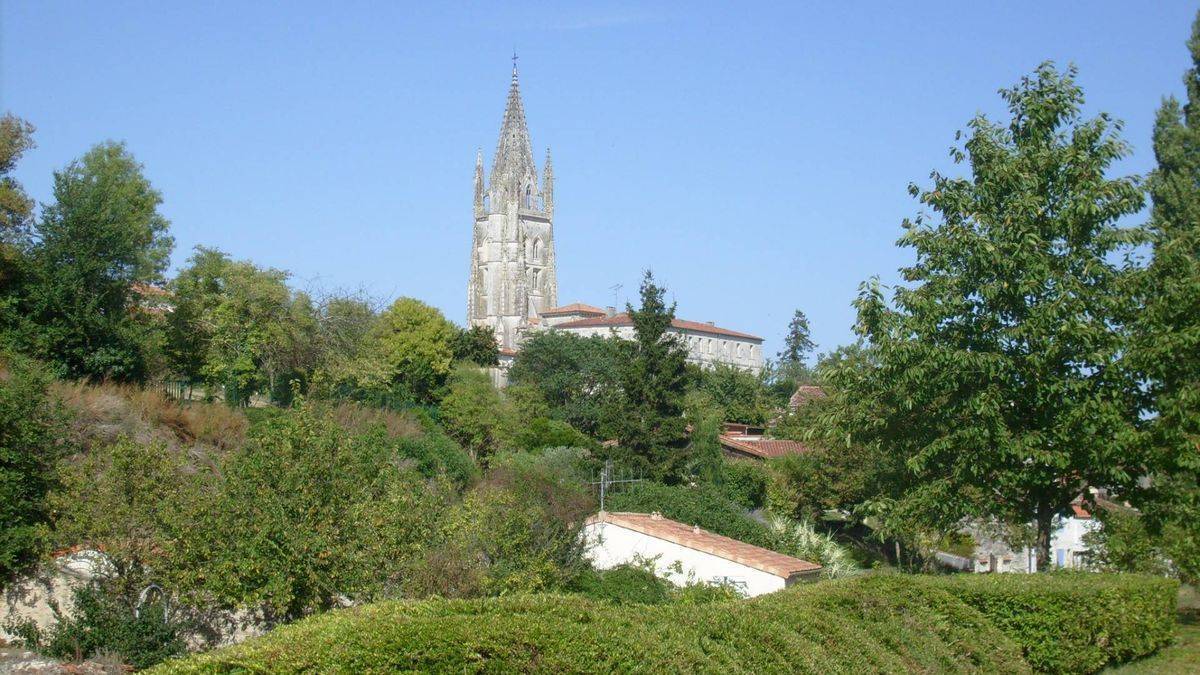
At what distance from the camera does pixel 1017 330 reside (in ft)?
55.9

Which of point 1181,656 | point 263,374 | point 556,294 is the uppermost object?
point 556,294

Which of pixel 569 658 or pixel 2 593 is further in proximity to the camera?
pixel 2 593

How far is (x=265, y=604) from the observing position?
53.6ft

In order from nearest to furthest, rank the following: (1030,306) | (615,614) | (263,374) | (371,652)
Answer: (371,652) < (615,614) < (1030,306) < (263,374)

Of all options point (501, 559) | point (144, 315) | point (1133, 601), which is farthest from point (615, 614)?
point (144, 315)

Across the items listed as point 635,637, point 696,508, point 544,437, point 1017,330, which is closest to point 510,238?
point 544,437

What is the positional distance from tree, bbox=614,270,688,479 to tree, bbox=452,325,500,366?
2370 cm

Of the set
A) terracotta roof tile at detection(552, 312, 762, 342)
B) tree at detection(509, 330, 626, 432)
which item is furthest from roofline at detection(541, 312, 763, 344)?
tree at detection(509, 330, 626, 432)

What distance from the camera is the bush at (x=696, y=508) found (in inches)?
1372

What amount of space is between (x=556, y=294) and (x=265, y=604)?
12561cm

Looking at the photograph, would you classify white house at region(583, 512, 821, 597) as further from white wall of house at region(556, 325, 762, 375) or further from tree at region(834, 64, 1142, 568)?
white wall of house at region(556, 325, 762, 375)

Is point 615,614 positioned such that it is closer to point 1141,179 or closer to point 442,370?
point 1141,179

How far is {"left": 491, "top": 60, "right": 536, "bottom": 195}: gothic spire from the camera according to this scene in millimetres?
137125

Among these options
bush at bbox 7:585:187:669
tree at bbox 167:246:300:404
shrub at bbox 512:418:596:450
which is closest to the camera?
bush at bbox 7:585:187:669
